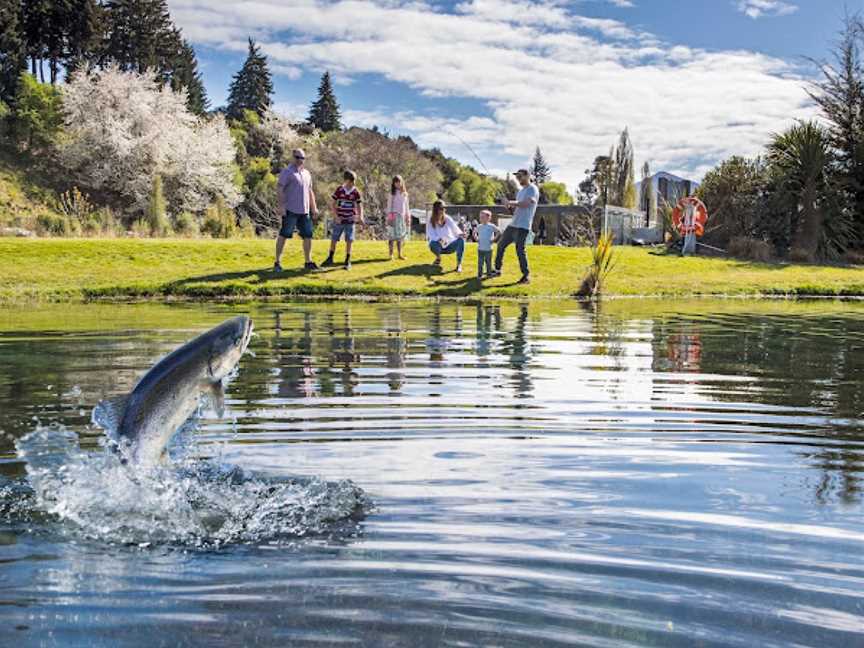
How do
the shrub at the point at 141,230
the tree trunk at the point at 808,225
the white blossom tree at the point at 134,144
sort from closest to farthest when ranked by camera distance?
the tree trunk at the point at 808,225
the shrub at the point at 141,230
the white blossom tree at the point at 134,144

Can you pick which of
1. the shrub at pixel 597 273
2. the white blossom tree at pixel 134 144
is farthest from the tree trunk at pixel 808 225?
the white blossom tree at pixel 134 144

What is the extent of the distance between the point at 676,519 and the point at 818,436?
7.52 ft

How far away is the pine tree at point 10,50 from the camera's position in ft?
224

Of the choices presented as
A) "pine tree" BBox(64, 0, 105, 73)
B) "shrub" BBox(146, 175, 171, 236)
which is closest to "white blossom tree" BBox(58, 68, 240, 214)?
"pine tree" BBox(64, 0, 105, 73)

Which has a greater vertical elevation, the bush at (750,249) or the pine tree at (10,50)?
the pine tree at (10,50)

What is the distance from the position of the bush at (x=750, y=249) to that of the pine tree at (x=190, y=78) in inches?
2536

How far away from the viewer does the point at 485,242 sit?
19.6m

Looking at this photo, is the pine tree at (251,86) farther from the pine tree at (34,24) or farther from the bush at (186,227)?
the bush at (186,227)

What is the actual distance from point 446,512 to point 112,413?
1.53m

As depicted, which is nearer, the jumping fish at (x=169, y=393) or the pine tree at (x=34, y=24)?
the jumping fish at (x=169, y=393)

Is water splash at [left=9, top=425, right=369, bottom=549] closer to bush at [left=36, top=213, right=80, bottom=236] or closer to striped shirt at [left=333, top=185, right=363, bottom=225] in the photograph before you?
striped shirt at [left=333, top=185, right=363, bottom=225]

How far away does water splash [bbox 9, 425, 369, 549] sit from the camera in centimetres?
371

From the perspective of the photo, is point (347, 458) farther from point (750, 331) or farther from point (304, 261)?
point (304, 261)

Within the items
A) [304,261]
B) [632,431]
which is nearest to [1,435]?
[632,431]
